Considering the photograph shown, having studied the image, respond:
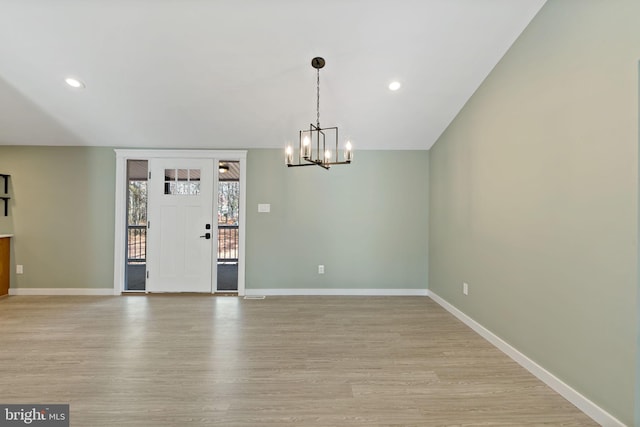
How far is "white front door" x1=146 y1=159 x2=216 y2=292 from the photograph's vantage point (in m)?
4.86

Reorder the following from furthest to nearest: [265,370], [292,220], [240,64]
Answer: [292,220] → [240,64] → [265,370]

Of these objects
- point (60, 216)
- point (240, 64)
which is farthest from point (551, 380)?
point (60, 216)

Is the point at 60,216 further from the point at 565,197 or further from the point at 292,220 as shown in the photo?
the point at 565,197

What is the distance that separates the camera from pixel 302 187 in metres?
4.87

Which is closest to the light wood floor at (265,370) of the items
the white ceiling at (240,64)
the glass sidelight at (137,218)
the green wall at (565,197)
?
the green wall at (565,197)

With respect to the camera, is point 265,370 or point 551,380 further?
point 265,370

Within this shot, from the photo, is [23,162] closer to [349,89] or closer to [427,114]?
[349,89]

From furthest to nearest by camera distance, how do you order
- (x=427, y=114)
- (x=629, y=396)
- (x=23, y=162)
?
(x=23, y=162) → (x=427, y=114) → (x=629, y=396)

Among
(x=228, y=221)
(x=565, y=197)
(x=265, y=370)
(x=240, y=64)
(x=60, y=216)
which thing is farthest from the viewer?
(x=228, y=221)

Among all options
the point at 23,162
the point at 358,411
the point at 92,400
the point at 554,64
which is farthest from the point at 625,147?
the point at 23,162

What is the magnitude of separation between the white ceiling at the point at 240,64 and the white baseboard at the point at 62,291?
217cm

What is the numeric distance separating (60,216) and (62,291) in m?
1.10

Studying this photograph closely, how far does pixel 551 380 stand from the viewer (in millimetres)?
2301

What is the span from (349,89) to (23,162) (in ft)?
15.9
